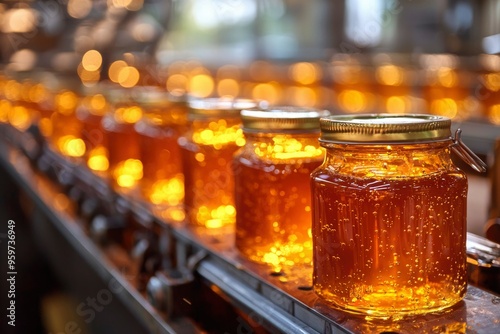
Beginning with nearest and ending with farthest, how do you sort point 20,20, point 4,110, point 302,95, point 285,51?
point 4,110, point 302,95, point 20,20, point 285,51

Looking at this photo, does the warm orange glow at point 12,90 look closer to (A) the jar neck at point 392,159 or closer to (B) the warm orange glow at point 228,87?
(A) the jar neck at point 392,159

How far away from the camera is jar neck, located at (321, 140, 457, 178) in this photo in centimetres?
93

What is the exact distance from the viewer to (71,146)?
2.90m

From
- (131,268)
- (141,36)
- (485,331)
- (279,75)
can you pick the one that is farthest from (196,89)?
(485,331)

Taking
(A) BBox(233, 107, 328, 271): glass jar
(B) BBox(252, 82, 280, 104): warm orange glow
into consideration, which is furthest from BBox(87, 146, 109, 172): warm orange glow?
(B) BBox(252, 82, 280, 104): warm orange glow

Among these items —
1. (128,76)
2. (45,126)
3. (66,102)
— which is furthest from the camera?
(128,76)

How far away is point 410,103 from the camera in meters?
5.80

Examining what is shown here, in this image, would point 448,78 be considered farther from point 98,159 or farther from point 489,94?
point 98,159

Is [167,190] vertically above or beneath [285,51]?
beneath

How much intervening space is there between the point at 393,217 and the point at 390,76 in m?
5.74

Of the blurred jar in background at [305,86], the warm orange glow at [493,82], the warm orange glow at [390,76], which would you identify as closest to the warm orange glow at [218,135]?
the warm orange glow at [493,82]

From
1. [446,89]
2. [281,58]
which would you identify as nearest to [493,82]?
[446,89]

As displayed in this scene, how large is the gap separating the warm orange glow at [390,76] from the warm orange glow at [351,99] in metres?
0.25

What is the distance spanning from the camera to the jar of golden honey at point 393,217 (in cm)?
92
